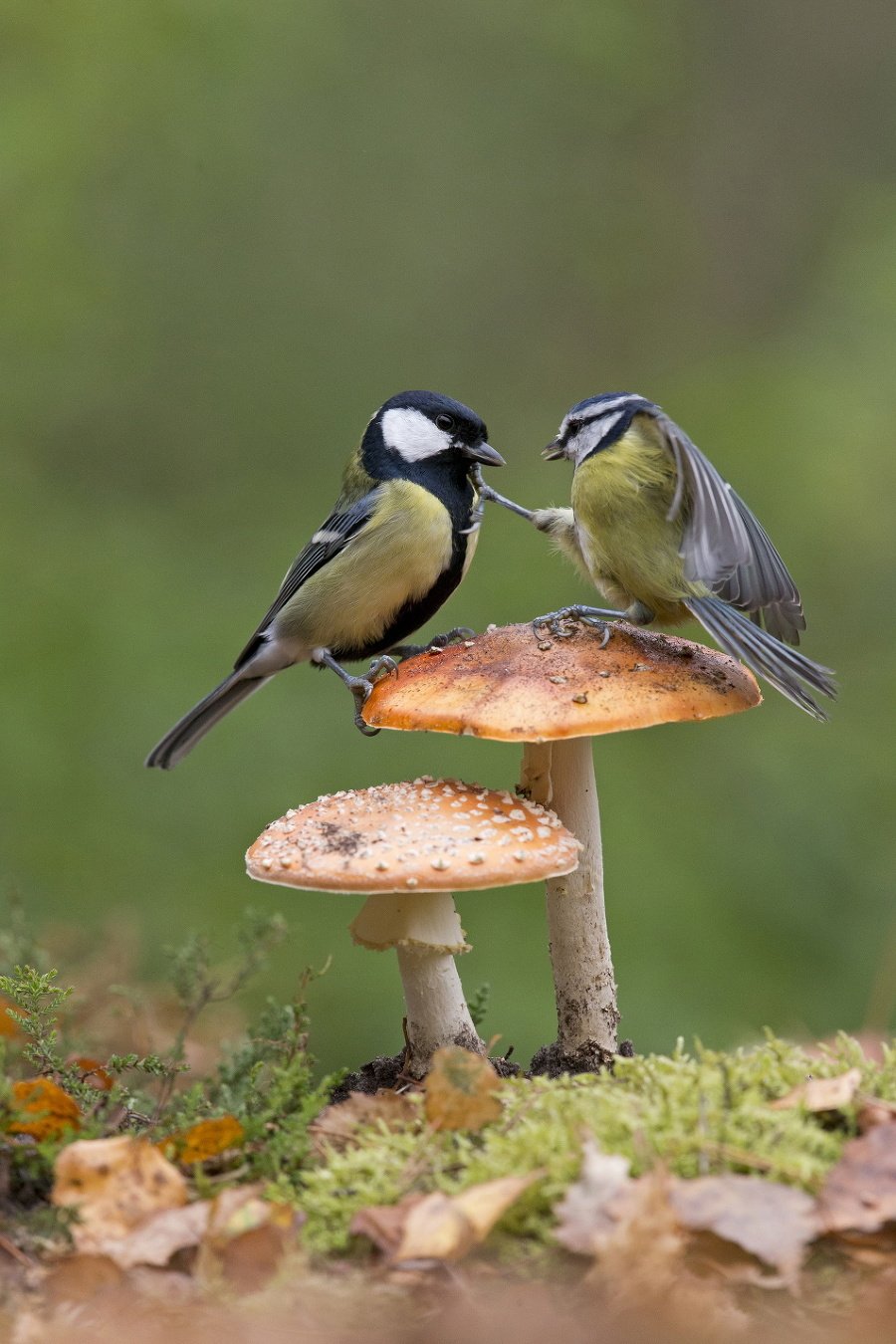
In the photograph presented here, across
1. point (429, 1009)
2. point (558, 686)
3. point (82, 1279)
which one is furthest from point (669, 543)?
point (82, 1279)

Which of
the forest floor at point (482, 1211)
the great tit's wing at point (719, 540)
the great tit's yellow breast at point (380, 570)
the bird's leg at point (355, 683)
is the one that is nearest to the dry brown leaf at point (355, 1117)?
the forest floor at point (482, 1211)

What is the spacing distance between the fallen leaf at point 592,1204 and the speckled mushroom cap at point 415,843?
0.56m

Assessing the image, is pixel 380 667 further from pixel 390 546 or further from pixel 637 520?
pixel 637 520

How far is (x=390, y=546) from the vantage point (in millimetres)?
3598

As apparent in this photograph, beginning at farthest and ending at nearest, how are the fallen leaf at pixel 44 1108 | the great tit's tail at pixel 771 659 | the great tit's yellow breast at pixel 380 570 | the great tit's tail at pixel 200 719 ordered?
the great tit's tail at pixel 200 719, the great tit's yellow breast at pixel 380 570, the great tit's tail at pixel 771 659, the fallen leaf at pixel 44 1108

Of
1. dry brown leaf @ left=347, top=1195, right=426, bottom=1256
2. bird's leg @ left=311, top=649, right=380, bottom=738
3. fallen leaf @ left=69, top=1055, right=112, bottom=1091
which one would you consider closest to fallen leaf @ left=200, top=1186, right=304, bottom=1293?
dry brown leaf @ left=347, top=1195, right=426, bottom=1256

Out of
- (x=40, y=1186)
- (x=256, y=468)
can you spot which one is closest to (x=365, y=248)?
(x=256, y=468)

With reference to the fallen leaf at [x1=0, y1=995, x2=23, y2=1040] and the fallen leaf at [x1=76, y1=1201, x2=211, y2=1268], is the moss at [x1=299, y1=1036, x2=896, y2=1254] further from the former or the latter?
the fallen leaf at [x1=0, y1=995, x2=23, y2=1040]

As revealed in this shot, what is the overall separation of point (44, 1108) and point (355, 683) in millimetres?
1302

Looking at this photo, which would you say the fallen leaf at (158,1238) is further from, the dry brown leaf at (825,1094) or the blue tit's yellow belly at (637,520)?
the blue tit's yellow belly at (637,520)

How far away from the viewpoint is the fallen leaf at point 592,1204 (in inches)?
71.1

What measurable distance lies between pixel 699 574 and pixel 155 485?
4681 millimetres

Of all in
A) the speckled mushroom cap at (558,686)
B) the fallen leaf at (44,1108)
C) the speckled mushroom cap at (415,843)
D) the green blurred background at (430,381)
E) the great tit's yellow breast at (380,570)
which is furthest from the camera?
the green blurred background at (430,381)

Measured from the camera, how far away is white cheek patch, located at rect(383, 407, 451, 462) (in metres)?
3.71
